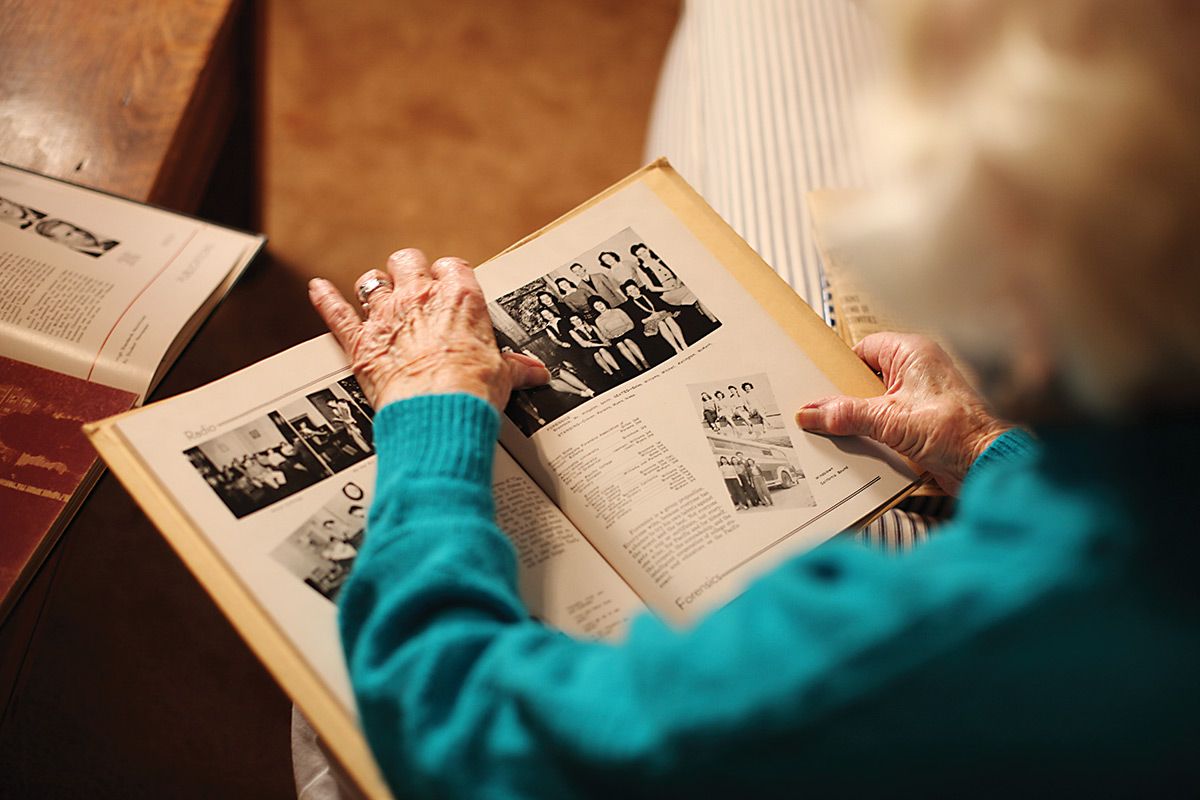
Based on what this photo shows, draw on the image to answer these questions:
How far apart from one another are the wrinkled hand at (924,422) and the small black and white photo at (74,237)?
70 centimetres

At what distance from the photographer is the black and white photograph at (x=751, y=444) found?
2.01 feet

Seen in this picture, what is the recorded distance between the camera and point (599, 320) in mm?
684

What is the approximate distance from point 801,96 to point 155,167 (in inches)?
33.7

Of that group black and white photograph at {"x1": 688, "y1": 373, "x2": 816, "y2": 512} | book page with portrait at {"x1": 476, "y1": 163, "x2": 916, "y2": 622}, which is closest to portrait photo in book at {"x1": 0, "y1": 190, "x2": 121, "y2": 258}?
book page with portrait at {"x1": 476, "y1": 163, "x2": 916, "y2": 622}

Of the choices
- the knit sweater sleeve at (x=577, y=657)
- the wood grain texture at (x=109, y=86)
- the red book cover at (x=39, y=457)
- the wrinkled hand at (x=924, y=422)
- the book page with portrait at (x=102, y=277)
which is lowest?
the wrinkled hand at (x=924, y=422)

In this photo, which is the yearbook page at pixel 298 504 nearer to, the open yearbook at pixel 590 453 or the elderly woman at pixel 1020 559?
the open yearbook at pixel 590 453

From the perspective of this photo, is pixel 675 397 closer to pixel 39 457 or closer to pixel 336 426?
pixel 336 426

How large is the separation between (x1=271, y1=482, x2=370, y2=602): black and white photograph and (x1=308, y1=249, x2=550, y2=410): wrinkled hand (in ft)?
0.27

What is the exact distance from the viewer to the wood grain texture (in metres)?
0.81

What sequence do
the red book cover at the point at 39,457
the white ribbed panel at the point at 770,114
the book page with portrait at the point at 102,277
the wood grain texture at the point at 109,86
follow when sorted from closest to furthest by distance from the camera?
the red book cover at the point at 39,457 → the book page with portrait at the point at 102,277 → the wood grain texture at the point at 109,86 → the white ribbed panel at the point at 770,114

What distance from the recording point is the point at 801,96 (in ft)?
3.52

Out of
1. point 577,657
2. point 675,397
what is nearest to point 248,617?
point 577,657

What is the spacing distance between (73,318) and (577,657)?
60 cm

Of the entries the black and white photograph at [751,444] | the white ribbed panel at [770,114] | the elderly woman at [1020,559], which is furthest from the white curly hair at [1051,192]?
the white ribbed panel at [770,114]
